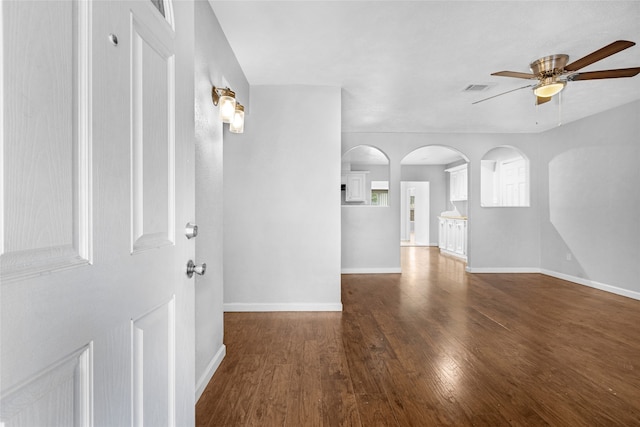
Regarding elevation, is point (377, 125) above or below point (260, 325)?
above

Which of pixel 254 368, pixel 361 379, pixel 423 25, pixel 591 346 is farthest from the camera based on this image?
pixel 591 346

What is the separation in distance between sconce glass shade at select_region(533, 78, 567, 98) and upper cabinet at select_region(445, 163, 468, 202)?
18.7ft

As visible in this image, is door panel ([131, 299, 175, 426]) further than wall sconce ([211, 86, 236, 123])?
No

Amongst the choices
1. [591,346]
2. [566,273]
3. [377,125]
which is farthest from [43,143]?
[566,273]

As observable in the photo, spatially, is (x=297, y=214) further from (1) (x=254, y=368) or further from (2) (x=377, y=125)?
(2) (x=377, y=125)

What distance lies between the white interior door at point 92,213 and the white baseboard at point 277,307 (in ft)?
8.90

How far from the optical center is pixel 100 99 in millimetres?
690

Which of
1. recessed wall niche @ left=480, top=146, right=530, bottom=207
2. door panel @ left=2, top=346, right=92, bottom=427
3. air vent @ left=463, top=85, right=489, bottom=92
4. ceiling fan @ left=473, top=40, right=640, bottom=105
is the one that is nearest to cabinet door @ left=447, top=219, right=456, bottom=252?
recessed wall niche @ left=480, top=146, right=530, bottom=207

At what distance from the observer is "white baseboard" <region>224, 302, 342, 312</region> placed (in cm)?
374

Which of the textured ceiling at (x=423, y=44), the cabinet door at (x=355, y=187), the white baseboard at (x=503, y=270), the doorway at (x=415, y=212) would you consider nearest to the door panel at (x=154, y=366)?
the textured ceiling at (x=423, y=44)

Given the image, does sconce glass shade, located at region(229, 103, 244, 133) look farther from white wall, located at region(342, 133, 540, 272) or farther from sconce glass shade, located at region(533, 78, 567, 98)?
white wall, located at region(342, 133, 540, 272)

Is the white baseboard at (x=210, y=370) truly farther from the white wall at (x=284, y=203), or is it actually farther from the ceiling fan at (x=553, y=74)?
the ceiling fan at (x=553, y=74)

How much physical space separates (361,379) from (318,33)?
2583mm

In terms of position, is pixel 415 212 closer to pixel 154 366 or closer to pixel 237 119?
pixel 237 119
